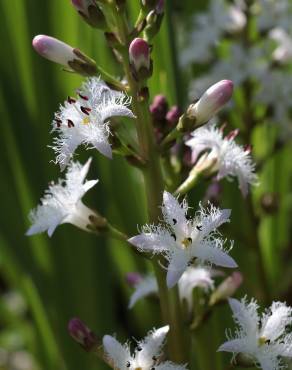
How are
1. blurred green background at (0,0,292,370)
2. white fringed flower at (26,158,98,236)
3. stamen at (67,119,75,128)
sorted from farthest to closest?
blurred green background at (0,0,292,370) → white fringed flower at (26,158,98,236) → stamen at (67,119,75,128)

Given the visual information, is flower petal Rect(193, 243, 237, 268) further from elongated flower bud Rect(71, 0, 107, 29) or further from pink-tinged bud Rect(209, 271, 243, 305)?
elongated flower bud Rect(71, 0, 107, 29)

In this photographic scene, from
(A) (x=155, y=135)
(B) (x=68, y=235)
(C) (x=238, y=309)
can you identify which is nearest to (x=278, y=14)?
(B) (x=68, y=235)

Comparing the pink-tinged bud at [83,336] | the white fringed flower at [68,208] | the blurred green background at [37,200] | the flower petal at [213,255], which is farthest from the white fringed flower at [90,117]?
the blurred green background at [37,200]

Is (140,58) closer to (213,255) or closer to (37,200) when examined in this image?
(213,255)

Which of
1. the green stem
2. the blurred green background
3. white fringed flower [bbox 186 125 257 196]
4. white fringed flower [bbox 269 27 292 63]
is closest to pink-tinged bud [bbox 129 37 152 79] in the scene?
the green stem

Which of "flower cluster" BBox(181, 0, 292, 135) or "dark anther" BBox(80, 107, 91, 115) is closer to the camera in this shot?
"dark anther" BBox(80, 107, 91, 115)

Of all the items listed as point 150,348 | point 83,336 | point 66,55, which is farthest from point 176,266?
point 66,55
